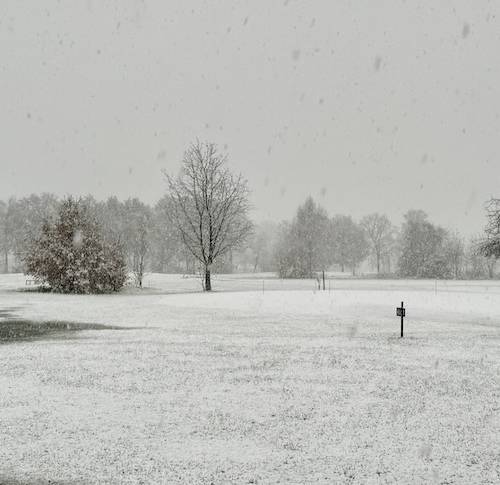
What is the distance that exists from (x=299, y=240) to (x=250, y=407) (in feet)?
224

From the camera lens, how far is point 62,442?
706cm

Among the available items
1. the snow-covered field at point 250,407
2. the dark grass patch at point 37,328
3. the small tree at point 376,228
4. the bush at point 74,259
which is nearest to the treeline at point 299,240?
the small tree at point 376,228

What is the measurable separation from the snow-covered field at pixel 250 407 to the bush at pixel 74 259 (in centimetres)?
2362

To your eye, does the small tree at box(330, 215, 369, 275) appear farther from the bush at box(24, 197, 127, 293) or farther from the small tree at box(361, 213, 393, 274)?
the bush at box(24, 197, 127, 293)

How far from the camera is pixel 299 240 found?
251 ft

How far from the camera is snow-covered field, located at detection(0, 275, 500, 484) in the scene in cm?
625

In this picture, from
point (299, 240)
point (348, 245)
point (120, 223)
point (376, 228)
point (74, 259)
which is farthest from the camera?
point (376, 228)

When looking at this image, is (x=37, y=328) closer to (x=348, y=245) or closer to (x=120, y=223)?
(x=120, y=223)

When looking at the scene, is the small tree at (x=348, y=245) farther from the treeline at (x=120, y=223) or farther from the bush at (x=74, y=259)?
the bush at (x=74, y=259)

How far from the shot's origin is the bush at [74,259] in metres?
40.3

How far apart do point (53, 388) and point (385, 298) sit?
22191mm

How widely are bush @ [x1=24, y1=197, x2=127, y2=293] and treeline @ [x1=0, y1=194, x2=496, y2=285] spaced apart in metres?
8.16

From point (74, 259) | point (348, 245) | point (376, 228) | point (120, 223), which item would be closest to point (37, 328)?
point (74, 259)

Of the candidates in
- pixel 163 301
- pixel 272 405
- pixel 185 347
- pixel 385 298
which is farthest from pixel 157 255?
pixel 272 405
